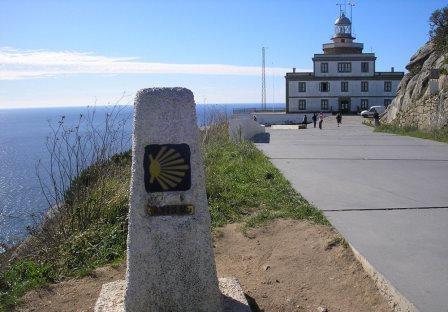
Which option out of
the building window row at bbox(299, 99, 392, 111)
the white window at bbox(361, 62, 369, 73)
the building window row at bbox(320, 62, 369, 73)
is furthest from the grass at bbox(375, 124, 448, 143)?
the white window at bbox(361, 62, 369, 73)

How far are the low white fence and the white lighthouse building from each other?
38637 mm

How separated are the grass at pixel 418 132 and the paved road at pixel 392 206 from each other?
211 inches

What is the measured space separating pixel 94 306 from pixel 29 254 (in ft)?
6.54

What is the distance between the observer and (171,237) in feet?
11.1

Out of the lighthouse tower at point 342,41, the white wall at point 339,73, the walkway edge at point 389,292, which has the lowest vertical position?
the walkway edge at point 389,292

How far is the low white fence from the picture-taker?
15.6m

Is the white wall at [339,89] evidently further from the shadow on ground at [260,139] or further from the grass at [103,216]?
the grass at [103,216]

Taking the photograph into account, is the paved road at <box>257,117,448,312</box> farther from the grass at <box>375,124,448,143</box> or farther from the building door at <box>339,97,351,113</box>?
the building door at <box>339,97,351,113</box>

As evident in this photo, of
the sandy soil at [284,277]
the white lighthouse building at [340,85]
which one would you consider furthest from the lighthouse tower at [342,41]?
the sandy soil at [284,277]

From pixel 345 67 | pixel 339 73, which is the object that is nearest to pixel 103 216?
pixel 339 73

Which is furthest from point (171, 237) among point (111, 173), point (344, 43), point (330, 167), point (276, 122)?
point (344, 43)

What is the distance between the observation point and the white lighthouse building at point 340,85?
58812mm

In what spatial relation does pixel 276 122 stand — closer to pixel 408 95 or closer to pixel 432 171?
pixel 408 95

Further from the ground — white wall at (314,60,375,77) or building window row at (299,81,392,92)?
white wall at (314,60,375,77)
